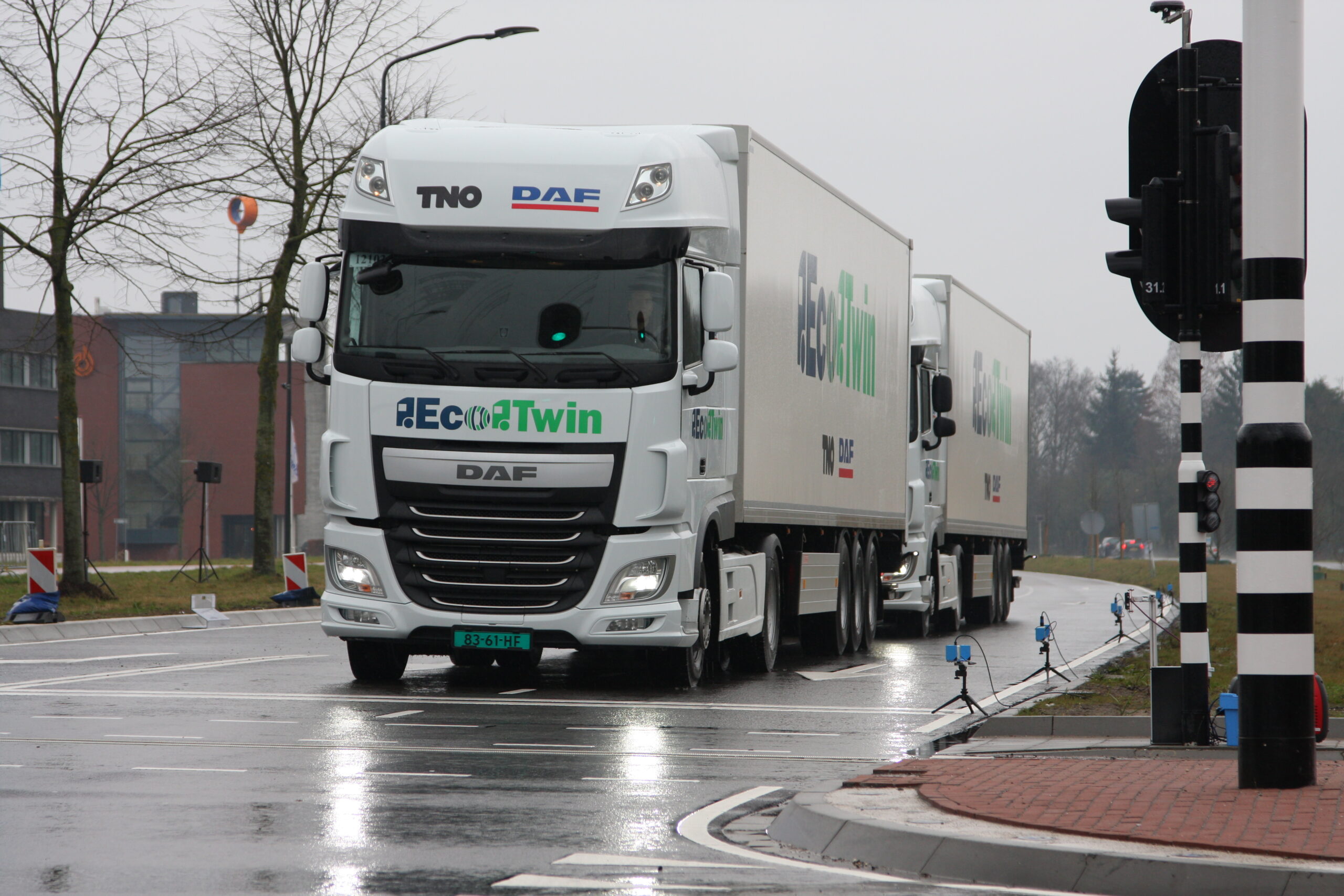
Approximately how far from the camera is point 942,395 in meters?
24.7

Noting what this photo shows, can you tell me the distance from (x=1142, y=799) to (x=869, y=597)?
13.9m

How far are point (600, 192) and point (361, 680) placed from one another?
4.51m

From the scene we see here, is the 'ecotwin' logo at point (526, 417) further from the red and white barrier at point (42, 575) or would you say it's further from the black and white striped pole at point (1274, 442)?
the red and white barrier at point (42, 575)

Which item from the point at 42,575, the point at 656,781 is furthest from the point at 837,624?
the point at 656,781

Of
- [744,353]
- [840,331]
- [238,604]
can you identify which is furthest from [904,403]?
[238,604]

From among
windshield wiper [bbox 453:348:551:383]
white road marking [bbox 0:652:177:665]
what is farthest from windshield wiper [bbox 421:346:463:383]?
white road marking [bbox 0:652:177:665]

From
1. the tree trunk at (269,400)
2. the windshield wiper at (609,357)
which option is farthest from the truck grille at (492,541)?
the tree trunk at (269,400)

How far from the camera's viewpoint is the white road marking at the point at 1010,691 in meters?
12.8

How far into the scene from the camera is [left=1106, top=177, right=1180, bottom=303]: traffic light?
10.2m

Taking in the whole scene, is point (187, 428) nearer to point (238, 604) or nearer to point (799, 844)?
point (238, 604)

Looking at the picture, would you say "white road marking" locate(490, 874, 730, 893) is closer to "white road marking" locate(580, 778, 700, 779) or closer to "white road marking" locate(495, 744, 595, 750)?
"white road marking" locate(580, 778, 700, 779)

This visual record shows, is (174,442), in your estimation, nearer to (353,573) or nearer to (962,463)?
(962,463)

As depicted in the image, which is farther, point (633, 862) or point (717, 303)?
point (717, 303)

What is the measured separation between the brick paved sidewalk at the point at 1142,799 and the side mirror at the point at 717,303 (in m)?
5.20
